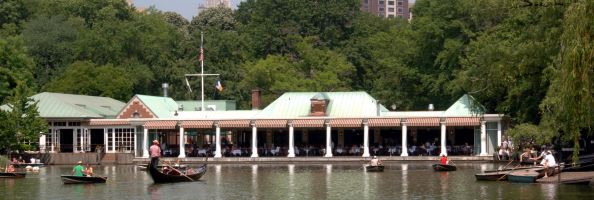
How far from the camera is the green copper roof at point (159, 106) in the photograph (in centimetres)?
7250

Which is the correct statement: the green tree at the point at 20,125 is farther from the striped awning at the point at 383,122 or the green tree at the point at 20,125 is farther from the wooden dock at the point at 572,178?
the wooden dock at the point at 572,178

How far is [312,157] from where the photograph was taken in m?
68.1

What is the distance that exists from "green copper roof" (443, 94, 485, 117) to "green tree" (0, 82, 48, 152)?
23.5 metres

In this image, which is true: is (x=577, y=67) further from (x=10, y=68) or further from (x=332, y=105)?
(x=10, y=68)

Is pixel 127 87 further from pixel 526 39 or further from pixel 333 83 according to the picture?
pixel 526 39

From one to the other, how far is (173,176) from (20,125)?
21.6 m

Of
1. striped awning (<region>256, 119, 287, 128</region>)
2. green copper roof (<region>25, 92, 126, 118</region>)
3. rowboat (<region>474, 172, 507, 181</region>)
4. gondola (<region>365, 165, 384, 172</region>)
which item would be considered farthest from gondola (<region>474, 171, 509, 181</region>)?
green copper roof (<region>25, 92, 126, 118</region>)

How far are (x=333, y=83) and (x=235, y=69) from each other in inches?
388

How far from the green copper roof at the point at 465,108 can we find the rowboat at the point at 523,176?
21761 millimetres

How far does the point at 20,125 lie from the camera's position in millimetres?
65250

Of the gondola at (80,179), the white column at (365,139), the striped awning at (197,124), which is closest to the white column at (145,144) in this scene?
the striped awning at (197,124)

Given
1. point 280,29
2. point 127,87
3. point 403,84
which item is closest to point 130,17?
point 280,29

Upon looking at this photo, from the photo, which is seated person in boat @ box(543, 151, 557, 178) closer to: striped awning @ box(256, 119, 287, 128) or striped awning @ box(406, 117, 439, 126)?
striped awning @ box(406, 117, 439, 126)

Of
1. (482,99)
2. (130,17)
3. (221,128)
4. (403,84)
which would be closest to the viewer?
(482,99)
